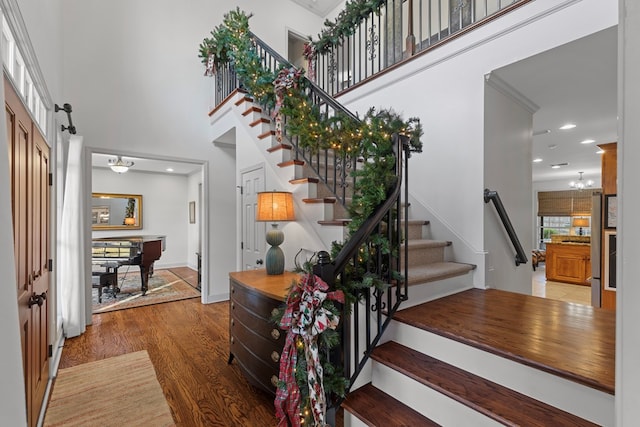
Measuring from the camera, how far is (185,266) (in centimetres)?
809

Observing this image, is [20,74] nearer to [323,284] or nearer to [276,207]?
[276,207]

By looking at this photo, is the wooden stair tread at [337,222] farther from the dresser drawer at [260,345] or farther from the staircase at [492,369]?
the dresser drawer at [260,345]

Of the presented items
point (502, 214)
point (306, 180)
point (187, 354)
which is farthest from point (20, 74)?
point (502, 214)

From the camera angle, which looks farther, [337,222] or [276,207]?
[276,207]

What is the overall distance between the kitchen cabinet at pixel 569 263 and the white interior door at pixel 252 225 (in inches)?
282

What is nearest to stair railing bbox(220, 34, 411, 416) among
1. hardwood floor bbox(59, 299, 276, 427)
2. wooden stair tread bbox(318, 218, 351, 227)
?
wooden stair tread bbox(318, 218, 351, 227)

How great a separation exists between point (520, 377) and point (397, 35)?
16.5 ft

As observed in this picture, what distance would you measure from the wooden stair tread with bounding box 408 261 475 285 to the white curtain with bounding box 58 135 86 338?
3703 millimetres

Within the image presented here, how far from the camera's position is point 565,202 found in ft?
30.8

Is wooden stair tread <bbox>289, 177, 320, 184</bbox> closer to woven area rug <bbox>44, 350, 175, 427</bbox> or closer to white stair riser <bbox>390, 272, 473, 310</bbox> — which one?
white stair riser <bbox>390, 272, 473, 310</bbox>

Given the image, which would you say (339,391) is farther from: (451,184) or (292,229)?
(451,184)

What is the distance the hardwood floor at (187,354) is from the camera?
81.9 inches

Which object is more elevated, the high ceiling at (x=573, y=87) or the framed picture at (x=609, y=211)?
the high ceiling at (x=573, y=87)

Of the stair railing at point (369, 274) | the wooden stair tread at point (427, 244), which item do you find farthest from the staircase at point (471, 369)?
the wooden stair tread at point (427, 244)
